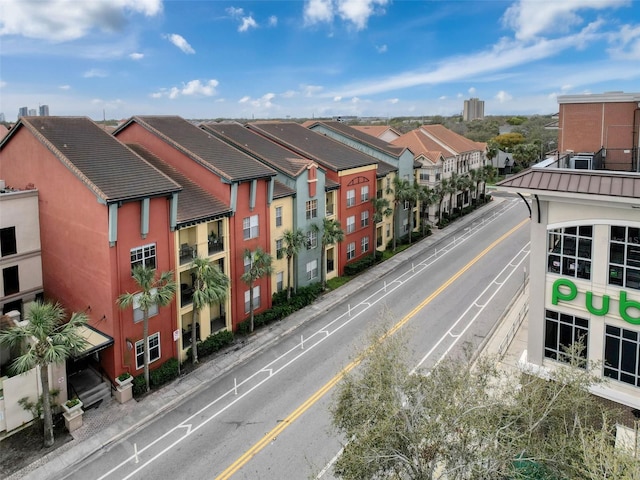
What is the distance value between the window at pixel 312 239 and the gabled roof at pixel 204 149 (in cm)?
715

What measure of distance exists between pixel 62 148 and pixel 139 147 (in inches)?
304

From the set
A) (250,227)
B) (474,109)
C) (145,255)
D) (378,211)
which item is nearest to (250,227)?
(250,227)

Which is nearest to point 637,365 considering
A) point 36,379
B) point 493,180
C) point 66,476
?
point 66,476

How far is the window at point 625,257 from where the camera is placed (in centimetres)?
1709

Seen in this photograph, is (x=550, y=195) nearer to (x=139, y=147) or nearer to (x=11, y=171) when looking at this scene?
(x=139, y=147)

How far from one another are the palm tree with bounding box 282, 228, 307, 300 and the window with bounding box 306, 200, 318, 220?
7.93 feet

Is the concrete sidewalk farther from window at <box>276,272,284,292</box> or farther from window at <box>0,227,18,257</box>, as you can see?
window at <box>0,227,18,257</box>

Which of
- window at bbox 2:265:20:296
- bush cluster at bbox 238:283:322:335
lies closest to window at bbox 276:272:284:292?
bush cluster at bbox 238:283:322:335

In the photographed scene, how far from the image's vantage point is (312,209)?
37.8m

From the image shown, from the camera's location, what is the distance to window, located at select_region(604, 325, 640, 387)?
1770 cm

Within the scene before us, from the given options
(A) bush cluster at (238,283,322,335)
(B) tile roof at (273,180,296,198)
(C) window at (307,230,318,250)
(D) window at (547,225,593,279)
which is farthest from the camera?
(C) window at (307,230,318,250)

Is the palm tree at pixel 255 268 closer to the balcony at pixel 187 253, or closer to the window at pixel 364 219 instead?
the balcony at pixel 187 253

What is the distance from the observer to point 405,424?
12.0m

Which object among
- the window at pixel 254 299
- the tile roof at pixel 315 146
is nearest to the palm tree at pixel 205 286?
the window at pixel 254 299
